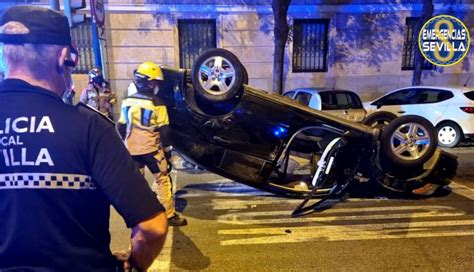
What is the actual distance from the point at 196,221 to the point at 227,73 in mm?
1855

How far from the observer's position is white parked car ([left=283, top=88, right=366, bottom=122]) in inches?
354

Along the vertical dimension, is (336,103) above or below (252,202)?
above

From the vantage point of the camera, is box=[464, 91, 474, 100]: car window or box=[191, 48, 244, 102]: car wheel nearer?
box=[191, 48, 244, 102]: car wheel

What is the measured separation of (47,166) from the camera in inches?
50.4

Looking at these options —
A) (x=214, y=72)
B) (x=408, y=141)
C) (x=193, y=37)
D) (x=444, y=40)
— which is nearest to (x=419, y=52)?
(x=444, y=40)

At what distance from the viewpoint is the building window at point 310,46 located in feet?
46.2

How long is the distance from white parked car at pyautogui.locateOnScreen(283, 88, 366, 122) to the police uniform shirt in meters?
7.97

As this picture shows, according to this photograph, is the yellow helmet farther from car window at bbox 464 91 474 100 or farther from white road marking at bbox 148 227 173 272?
car window at bbox 464 91 474 100

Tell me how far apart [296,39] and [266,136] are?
389 inches

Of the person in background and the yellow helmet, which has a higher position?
the yellow helmet

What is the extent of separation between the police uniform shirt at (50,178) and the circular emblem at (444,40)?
524 inches

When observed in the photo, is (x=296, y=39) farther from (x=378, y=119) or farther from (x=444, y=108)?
(x=378, y=119)

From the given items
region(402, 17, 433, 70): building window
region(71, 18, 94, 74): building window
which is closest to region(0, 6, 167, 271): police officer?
region(71, 18, 94, 74): building window

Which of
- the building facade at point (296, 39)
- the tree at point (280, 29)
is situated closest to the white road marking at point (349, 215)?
the tree at point (280, 29)
